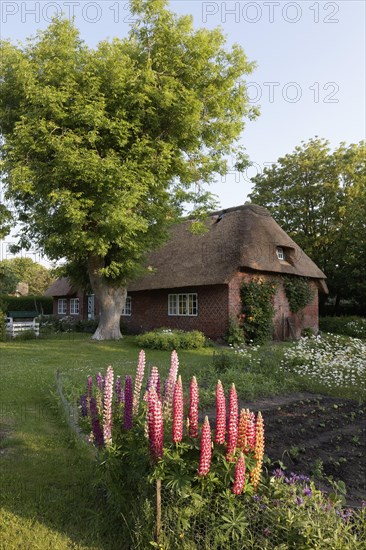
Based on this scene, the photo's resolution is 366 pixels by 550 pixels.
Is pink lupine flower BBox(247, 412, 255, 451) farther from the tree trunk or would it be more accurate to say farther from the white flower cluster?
the tree trunk

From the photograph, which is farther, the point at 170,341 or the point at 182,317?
the point at 182,317

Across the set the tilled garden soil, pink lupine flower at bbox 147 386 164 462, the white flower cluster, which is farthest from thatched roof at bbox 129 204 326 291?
pink lupine flower at bbox 147 386 164 462

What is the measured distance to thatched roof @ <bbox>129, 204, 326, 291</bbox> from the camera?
69.8 ft

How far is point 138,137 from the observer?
18.7 m

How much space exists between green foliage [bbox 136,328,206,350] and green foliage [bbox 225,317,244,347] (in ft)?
5.91

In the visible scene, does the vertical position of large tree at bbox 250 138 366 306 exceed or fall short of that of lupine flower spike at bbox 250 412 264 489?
it exceeds it

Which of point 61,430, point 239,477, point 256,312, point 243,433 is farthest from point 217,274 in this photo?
point 239,477

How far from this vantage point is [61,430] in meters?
6.65

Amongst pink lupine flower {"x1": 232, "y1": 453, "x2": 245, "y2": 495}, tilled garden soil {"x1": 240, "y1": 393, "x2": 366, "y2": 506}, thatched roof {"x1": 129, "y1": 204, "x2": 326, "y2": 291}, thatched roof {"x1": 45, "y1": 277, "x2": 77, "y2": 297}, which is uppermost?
thatched roof {"x1": 129, "y1": 204, "x2": 326, "y2": 291}

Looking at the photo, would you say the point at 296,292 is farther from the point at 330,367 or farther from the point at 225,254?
the point at 330,367

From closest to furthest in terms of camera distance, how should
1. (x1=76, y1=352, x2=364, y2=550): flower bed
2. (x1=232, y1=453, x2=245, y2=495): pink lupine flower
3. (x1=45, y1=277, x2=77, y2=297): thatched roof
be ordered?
(x1=76, y1=352, x2=364, y2=550): flower bed → (x1=232, y1=453, x2=245, y2=495): pink lupine flower → (x1=45, y1=277, x2=77, y2=297): thatched roof

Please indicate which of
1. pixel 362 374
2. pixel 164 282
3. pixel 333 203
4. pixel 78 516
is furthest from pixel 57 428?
pixel 333 203

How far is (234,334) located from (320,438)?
1436 centimetres

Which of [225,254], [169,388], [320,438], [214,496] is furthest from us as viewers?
[225,254]
